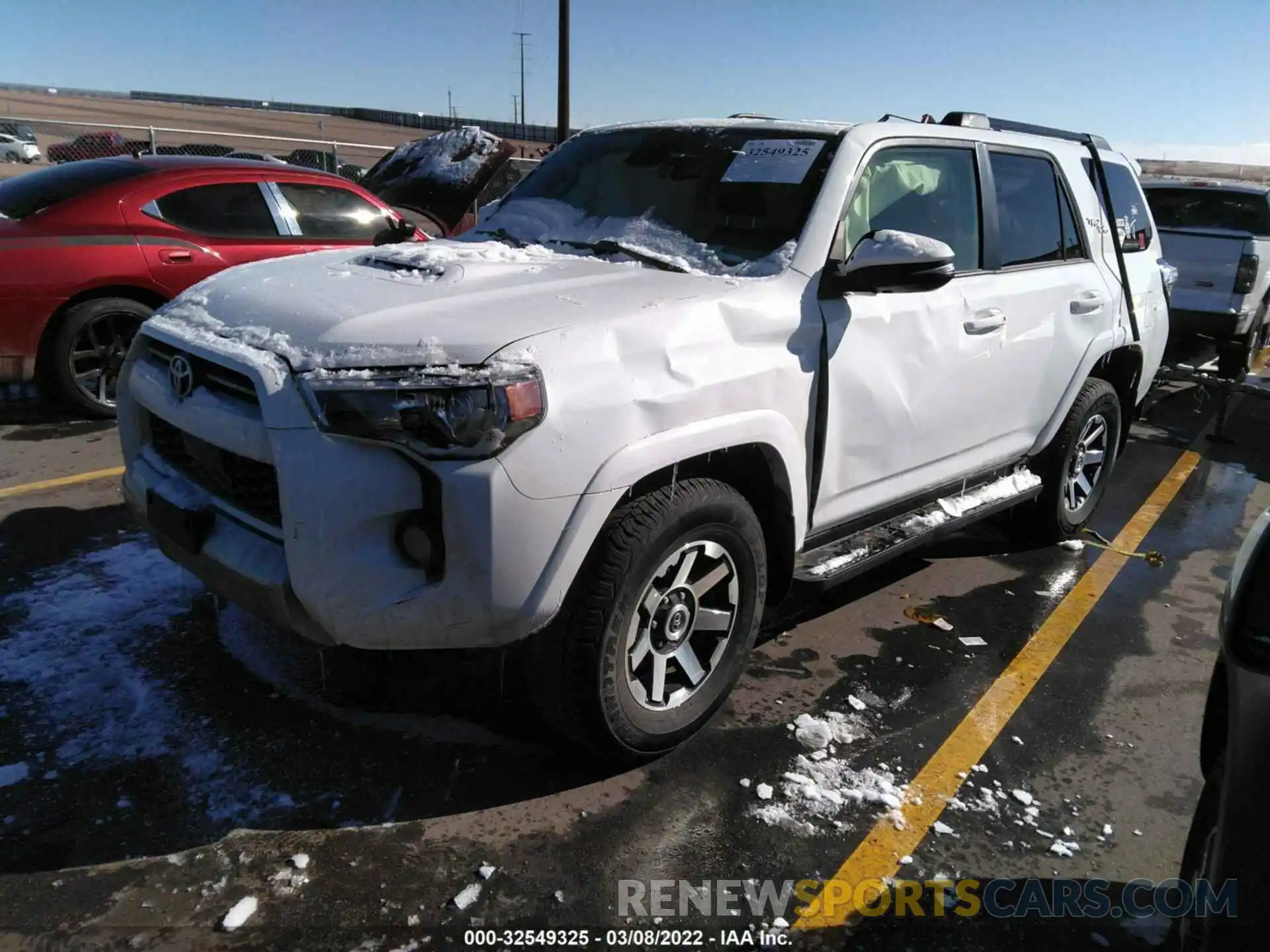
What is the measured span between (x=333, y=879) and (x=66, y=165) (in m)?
6.04

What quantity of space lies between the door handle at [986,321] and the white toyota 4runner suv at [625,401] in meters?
0.02

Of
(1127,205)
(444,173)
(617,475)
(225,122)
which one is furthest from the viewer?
(225,122)

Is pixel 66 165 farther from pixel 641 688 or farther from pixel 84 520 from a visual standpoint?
pixel 641 688

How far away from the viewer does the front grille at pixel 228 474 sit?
2.50m

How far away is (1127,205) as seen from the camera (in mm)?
5176

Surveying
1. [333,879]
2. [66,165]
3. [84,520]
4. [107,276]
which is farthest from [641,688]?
[66,165]

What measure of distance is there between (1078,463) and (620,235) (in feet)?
9.63

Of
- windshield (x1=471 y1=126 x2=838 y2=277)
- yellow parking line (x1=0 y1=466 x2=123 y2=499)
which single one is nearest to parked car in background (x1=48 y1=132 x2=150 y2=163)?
yellow parking line (x1=0 y1=466 x2=123 y2=499)

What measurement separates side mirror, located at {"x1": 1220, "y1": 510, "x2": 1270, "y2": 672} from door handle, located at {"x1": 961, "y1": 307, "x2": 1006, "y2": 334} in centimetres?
211

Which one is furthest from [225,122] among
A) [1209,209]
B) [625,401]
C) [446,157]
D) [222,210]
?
[625,401]

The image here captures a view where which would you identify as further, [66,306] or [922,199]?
[66,306]

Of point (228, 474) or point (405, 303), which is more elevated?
point (405, 303)

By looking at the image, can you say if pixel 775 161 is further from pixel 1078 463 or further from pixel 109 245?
pixel 109 245

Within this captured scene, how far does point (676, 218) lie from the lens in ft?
11.2
